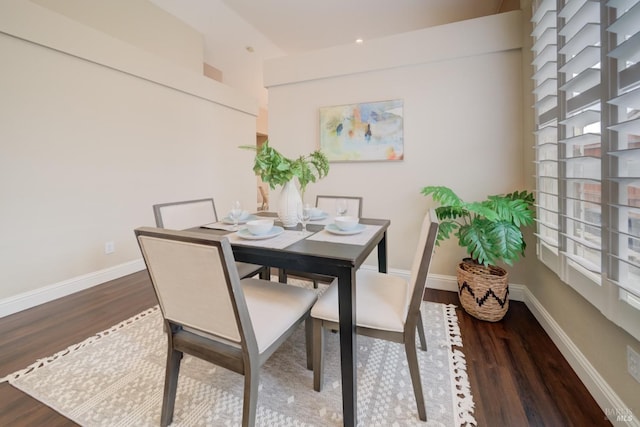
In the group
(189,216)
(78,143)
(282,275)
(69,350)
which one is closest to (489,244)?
(282,275)

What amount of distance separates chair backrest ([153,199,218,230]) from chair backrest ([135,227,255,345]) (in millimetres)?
904

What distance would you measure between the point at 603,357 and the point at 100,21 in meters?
4.85

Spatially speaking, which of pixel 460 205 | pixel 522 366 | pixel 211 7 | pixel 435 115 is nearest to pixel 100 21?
pixel 211 7

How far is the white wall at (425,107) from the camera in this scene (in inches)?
94.2

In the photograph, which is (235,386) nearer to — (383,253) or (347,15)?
(383,253)

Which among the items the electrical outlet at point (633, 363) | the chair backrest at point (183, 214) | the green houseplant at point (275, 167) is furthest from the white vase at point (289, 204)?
the electrical outlet at point (633, 363)

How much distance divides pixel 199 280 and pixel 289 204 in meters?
0.89

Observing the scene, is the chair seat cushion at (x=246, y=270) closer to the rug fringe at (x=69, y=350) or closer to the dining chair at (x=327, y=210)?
the dining chair at (x=327, y=210)

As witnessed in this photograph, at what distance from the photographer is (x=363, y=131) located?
2.84m

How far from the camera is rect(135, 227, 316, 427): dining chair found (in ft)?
3.05

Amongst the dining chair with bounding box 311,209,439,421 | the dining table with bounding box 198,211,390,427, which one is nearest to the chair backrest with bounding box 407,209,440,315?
the dining chair with bounding box 311,209,439,421

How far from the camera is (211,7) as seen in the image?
3.44 metres

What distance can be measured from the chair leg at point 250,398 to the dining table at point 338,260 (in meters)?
0.36

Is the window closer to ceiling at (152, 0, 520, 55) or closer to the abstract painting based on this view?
the abstract painting
